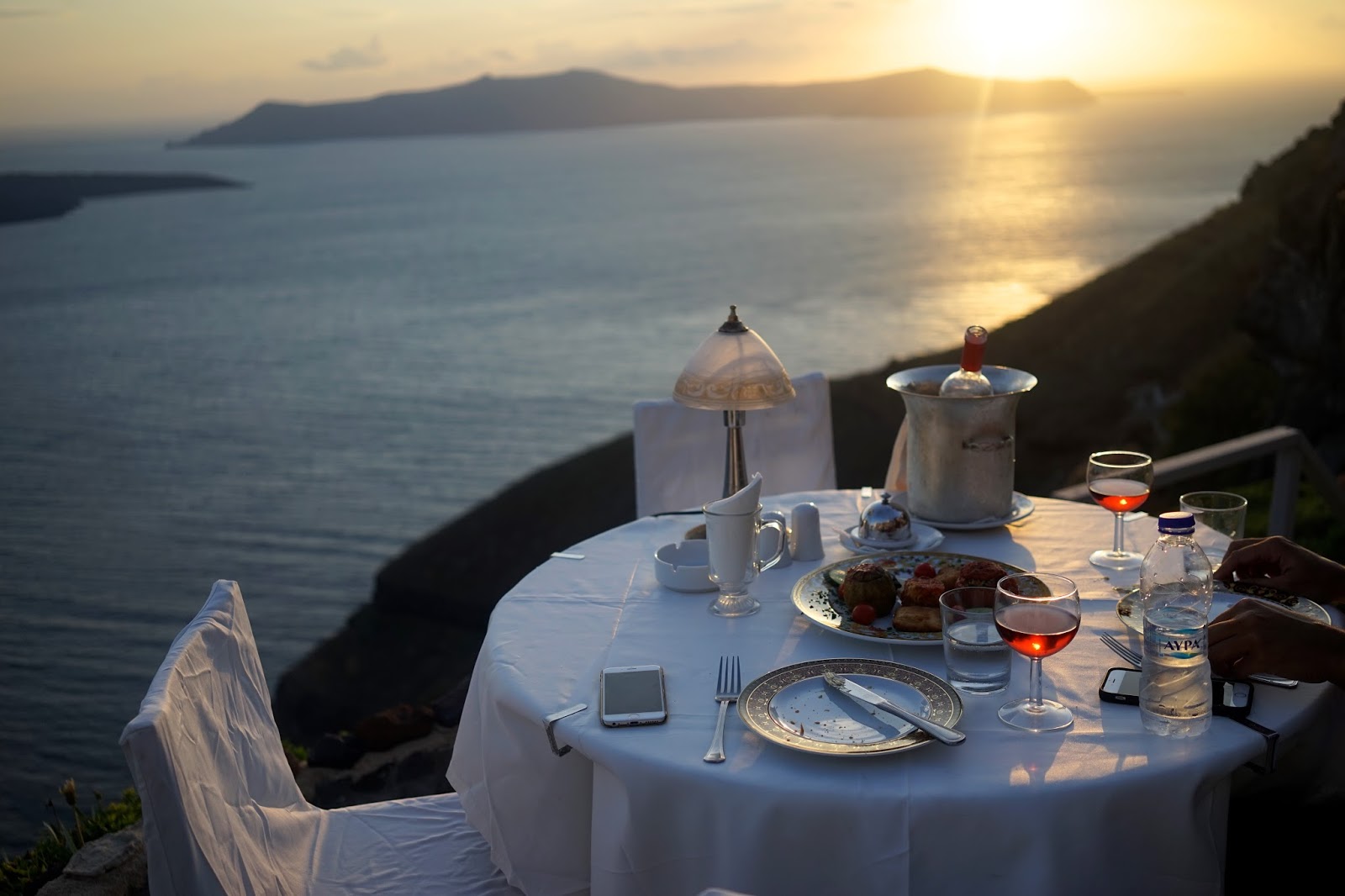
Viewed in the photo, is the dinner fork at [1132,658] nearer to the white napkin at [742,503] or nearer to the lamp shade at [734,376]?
the white napkin at [742,503]

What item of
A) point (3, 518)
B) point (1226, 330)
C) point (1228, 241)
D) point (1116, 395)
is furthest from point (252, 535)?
point (1228, 241)

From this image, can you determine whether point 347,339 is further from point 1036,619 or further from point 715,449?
point 1036,619

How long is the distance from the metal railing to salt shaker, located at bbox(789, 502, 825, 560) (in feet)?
4.83

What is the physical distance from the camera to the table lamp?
2.26 meters

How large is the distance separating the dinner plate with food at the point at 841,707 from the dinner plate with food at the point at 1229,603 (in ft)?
1.43

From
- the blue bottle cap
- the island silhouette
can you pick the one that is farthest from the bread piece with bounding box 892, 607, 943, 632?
the island silhouette

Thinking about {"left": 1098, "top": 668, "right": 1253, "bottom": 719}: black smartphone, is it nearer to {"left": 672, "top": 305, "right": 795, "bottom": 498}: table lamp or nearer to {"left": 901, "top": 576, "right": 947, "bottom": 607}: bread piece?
{"left": 901, "top": 576, "right": 947, "bottom": 607}: bread piece

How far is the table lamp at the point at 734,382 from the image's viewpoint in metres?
2.26

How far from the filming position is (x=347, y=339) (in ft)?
96.6

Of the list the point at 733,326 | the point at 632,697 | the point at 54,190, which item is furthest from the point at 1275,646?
the point at 54,190

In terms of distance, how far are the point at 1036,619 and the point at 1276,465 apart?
2.60m

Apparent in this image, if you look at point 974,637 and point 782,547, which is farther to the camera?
point 782,547

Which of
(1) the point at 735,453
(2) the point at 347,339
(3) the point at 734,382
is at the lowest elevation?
(2) the point at 347,339

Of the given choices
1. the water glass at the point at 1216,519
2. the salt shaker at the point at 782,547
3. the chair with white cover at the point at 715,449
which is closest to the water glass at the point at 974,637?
the salt shaker at the point at 782,547
